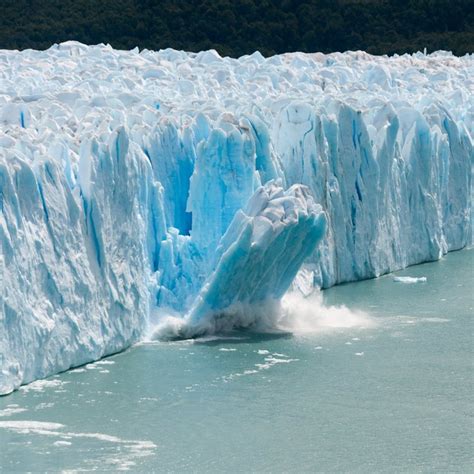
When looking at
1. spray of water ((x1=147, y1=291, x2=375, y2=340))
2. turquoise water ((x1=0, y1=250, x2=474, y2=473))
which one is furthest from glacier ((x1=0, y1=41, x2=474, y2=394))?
turquoise water ((x1=0, y1=250, x2=474, y2=473))

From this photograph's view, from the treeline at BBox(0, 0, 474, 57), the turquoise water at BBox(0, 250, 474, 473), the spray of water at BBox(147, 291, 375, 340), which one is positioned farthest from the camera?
the treeline at BBox(0, 0, 474, 57)

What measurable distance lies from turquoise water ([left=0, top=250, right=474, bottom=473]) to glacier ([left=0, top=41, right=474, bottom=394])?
40 cm

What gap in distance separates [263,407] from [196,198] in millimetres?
3027

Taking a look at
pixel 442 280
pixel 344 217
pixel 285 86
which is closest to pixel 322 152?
A: pixel 344 217

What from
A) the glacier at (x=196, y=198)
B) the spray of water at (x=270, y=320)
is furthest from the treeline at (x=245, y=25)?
the spray of water at (x=270, y=320)

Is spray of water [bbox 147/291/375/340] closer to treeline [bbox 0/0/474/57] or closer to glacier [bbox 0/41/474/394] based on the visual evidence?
glacier [bbox 0/41/474/394]

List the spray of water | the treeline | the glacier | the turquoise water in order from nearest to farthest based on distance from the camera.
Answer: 1. the turquoise water
2. the glacier
3. the spray of water
4. the treeline

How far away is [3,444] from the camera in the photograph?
9398 millimetres

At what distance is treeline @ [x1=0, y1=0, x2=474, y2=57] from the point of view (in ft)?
107

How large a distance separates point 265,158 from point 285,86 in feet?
15.9

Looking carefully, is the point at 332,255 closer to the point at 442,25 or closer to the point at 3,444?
the point at 3,444

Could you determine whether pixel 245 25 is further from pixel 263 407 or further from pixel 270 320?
pixel 263 407

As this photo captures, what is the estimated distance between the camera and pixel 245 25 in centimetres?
3300

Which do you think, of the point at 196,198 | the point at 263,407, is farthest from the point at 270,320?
the point at 263,407
